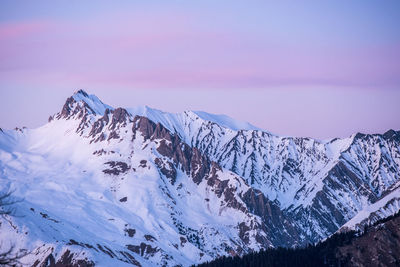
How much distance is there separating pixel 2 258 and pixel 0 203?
251 cm

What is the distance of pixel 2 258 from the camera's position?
93.9 feet

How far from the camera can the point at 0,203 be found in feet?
91.9

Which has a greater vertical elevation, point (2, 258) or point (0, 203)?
point (0, 203)
